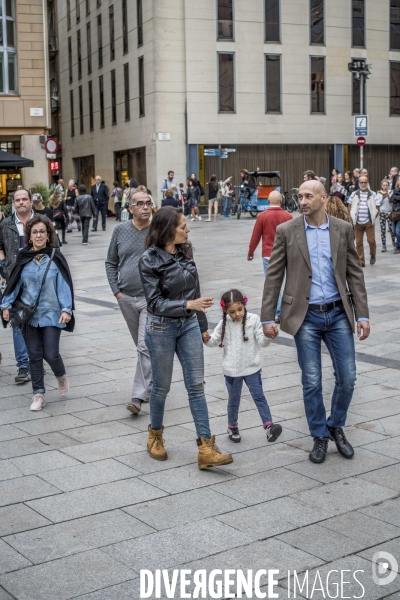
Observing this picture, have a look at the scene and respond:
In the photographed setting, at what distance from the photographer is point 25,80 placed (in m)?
35.3

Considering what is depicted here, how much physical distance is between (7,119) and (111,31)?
1335 cm

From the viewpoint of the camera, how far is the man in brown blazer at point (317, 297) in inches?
237

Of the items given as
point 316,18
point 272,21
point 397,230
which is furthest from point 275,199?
point 316,18

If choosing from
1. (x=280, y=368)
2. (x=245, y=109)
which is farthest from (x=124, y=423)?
(x=245, y=109)

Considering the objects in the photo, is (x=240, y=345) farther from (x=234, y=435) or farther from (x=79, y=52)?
(x=79, y=52)

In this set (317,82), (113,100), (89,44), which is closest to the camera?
(317,82)

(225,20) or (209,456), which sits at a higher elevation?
(225,20)

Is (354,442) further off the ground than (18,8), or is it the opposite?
(18,8)

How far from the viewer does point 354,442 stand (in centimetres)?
651

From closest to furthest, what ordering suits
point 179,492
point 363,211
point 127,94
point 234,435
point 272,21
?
point 179,492, point 234,435, point 363,211, point 272,21, point 127,94

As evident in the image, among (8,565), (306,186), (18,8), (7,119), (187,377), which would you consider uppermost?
(18,8)

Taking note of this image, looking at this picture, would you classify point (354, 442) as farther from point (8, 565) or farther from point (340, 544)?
point (8, 565)

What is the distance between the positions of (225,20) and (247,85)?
3032 millimetres

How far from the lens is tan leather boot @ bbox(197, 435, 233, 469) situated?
232 inches
